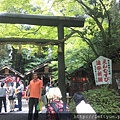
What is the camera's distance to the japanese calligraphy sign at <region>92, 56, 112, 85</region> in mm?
8078

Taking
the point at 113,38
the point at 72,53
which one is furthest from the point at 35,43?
the point at 72,53

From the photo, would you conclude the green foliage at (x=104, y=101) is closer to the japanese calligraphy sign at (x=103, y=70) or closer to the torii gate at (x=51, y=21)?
the japanese calligraphy sign at (x=103, y=70)

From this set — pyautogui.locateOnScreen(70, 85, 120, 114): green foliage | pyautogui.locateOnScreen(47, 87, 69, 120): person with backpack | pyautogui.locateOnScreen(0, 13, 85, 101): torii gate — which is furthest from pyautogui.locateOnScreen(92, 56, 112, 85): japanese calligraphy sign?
pyautogui.locateOnScreen(47, 87, 69, 120): person with backpack

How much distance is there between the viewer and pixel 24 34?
32.4 ft

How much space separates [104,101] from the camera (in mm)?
6766

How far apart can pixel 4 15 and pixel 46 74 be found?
14.4 m

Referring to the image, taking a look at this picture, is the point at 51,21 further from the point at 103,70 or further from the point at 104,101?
the point at 104,101

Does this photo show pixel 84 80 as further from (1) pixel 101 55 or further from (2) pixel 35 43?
(2) pixel 35 43

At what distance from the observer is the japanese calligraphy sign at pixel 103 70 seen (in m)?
8.08

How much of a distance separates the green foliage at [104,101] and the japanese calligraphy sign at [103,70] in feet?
2.67

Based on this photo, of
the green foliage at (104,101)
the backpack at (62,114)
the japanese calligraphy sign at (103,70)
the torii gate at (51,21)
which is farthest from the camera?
the japanese calligraphy sign at (103,70)

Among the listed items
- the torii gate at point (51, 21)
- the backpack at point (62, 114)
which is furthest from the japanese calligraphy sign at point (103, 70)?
the backpack at point (62, 114)

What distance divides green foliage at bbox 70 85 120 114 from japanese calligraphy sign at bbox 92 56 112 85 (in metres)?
Result: 0.81

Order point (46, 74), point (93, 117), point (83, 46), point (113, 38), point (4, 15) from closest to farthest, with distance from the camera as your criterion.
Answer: point (93, 117), point (4, 15), point (113, 38), point (83, 46), point (46, 74)
